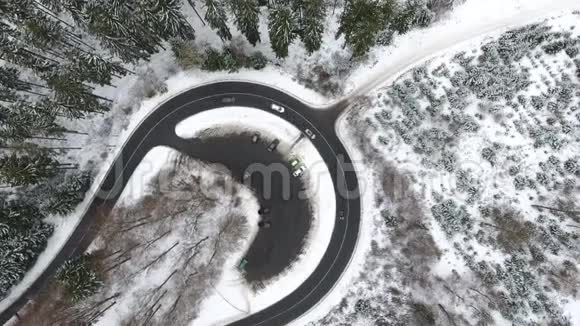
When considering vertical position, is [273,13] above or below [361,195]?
above

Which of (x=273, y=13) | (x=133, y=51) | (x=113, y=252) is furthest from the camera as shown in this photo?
(x=113, y=252)

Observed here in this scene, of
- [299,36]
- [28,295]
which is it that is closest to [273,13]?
[299,36]

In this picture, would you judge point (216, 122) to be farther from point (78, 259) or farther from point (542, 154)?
point (542, 154)

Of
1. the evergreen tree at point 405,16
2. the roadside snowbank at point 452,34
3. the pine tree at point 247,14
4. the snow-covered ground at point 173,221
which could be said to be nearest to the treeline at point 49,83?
the pine tree at point 247,14

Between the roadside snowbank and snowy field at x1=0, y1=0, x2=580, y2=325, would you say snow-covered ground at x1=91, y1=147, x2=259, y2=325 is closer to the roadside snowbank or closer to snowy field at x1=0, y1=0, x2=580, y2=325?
snowy field at x1=0, y1=0, x2=580, y2=325

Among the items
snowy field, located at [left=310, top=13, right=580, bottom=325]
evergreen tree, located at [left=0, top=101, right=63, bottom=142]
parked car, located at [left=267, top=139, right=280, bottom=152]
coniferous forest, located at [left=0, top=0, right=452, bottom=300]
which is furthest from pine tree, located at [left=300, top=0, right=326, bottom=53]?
evergreen tree, located at [left=0, top=101, right=63, bottom=142]


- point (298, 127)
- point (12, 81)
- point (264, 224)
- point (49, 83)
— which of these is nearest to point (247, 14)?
point (298, 127)
